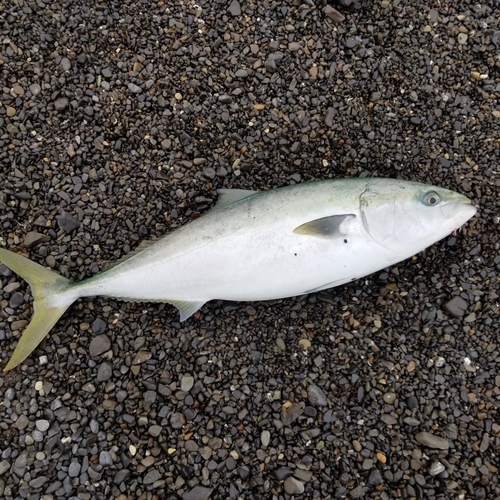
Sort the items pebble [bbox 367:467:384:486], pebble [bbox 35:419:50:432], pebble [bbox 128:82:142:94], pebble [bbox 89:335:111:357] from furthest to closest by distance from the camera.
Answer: pebble [bbox 128:82:142:94] → pebble [bbox 89:335:111:357] → pebble [bbox 35:419:50:432] → pebble [bbox 367:467:384:486]

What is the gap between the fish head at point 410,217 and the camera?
304 cm

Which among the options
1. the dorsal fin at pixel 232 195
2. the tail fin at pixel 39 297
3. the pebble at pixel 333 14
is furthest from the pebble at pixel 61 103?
the pebble at pixel 333 14

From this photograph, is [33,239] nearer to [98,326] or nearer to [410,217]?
[98,326]

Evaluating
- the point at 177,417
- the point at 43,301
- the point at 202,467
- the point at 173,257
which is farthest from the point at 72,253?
the point at 202,467

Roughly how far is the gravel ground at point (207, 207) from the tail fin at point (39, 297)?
0.61 ft

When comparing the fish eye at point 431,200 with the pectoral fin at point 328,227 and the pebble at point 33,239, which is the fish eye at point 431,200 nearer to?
the pectoral fin at point 328,227

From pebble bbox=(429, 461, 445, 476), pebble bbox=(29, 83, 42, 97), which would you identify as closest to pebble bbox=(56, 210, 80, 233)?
pebble bbox=(29, 83, 42, 97)

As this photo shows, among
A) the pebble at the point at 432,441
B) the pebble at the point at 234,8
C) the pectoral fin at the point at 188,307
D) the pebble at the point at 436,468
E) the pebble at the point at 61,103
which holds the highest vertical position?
the pebble at the point at 234,8

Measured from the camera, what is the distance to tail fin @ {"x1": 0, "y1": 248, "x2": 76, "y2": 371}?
10.6 ft

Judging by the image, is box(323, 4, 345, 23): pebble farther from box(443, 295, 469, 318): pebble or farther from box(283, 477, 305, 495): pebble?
box(283, 477, 305, 495): pebble

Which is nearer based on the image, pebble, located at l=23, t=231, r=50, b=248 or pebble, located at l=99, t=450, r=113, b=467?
pebble, located at l=99, t=450, r=113, b=467

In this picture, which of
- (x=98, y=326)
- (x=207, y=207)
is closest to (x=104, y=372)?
(x=98, y=326)

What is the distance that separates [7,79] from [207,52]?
170 centimetres

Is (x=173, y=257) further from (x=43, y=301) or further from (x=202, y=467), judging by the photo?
(x=202, y=467)
